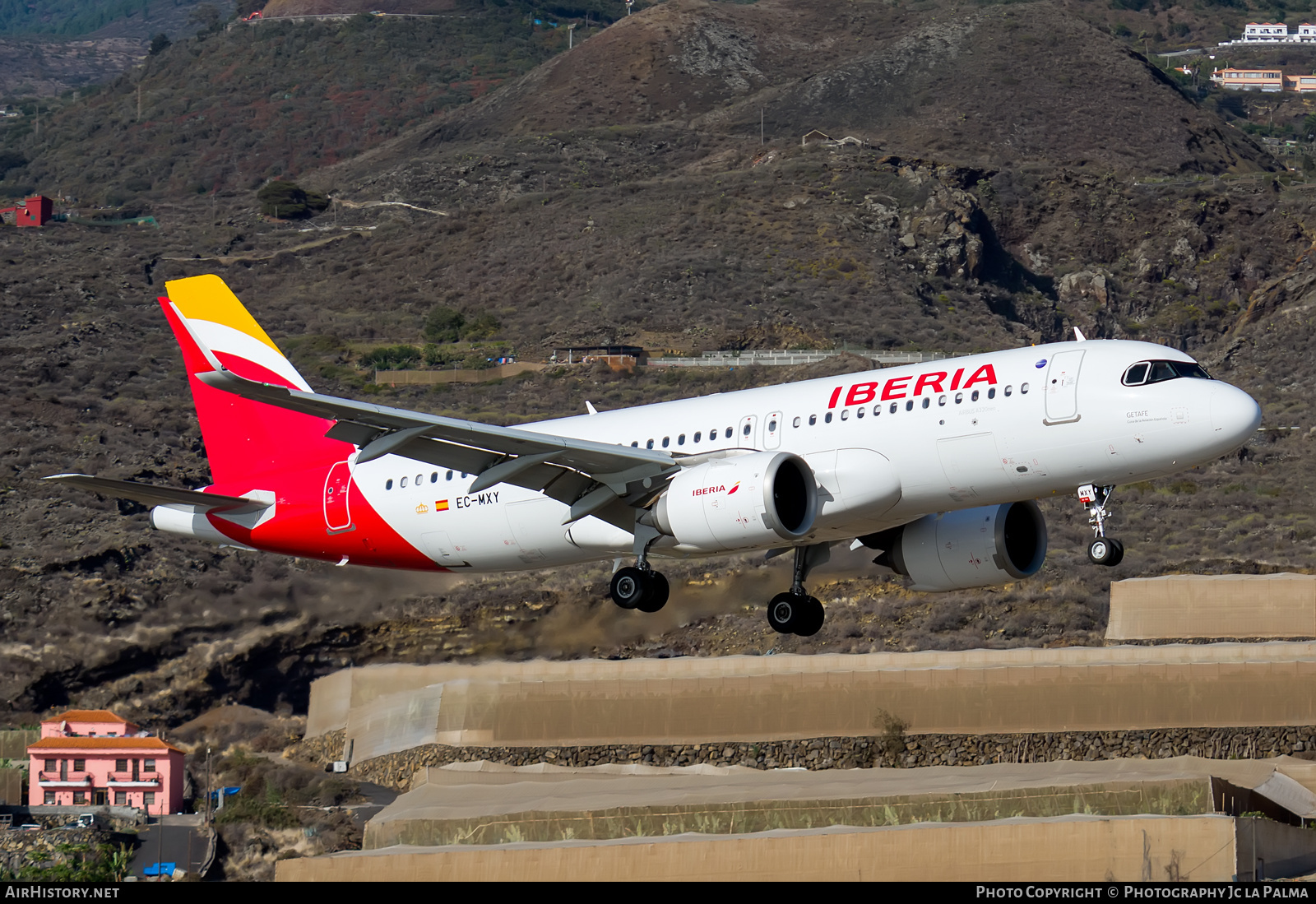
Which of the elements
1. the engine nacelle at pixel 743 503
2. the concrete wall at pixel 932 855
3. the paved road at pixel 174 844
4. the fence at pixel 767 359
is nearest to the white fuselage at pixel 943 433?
the engine nacelle at pixel 743 503

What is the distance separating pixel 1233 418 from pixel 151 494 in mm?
20350

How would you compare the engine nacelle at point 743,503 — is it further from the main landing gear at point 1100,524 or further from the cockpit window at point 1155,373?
the cockpit window at point 1155,373

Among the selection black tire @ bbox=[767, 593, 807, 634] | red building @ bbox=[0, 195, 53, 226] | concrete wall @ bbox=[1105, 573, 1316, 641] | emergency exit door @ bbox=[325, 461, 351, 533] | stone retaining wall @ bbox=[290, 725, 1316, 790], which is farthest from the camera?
red building @ bbox=[0, 195, 53, 226]

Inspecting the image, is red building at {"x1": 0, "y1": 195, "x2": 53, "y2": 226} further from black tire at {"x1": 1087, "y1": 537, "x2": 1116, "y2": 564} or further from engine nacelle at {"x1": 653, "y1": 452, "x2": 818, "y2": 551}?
black tire at {"x1": 1087, "y1": 537, "x2": 1116, "y2": 564}

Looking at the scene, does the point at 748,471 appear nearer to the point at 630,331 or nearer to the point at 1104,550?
the point at 1104,550

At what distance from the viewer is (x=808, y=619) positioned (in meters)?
37.3

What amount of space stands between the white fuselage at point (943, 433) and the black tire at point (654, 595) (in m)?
0.51

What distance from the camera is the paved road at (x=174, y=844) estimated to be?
63.9m

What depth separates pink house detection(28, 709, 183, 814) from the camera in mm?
67375

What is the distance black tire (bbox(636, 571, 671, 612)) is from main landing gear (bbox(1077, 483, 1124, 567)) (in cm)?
803

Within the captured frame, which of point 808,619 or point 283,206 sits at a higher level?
A: point 283,206

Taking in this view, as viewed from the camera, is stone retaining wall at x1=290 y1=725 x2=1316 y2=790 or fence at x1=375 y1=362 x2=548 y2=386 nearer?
stone retaining wall at x1=290 y1=725 x2=1316 y2=790

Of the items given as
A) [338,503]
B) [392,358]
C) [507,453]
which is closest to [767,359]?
[392,358]

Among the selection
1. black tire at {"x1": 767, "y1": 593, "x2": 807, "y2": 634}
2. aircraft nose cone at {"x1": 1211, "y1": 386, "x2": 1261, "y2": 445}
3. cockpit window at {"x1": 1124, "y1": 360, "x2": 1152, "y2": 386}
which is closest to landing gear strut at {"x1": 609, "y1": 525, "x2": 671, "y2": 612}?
black tire at {"x1": 767, "y1": 593, "x2": 807, "y2": 634}
